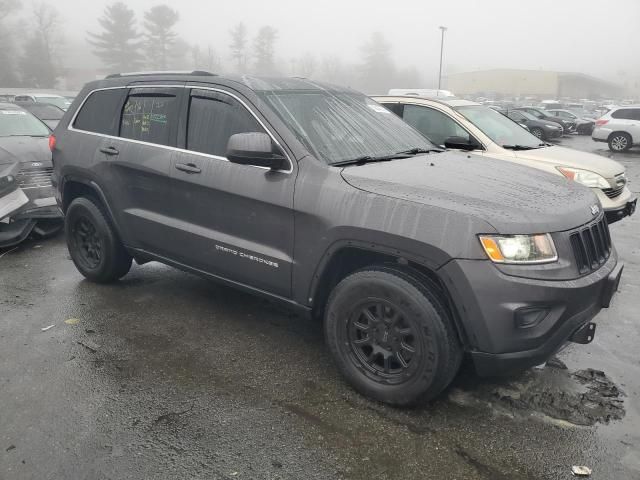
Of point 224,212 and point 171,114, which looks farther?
point 171,114

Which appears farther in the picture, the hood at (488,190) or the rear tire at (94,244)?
the rear tire at (94,244)

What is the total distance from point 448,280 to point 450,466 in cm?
89

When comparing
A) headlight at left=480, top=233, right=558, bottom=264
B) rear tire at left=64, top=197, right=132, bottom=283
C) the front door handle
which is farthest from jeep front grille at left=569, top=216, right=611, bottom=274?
rear tire at left=64, top=197, right=132, bottom=283

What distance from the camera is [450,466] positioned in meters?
2.55

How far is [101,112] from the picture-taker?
4.55 meters

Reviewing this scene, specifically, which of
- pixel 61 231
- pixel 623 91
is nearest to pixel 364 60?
pixel 623 91

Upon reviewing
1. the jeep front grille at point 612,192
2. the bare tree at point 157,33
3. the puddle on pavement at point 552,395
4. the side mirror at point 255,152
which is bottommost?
the puddle on pavement at point 552,395

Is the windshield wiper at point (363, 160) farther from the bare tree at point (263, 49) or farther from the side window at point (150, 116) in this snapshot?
the bare tree at point (263, 49)

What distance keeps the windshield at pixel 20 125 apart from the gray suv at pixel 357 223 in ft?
11.6

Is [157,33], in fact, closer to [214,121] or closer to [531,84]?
[531,84]

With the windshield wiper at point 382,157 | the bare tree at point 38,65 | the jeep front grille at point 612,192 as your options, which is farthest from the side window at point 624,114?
the bare tree at point 38,65

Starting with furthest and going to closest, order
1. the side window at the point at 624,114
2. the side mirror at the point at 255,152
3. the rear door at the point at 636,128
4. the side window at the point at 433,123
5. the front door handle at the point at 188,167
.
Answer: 1. the side window at the point at 624,114
2. the rear door at the point at 636,128
3. the side window at the point at 433,123
4. the front door handle at the point at 188,167
5. the side mirror at the point at 255,152

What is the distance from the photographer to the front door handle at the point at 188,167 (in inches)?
145

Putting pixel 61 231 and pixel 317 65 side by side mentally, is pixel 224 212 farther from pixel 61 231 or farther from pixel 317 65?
pixel 317 65
